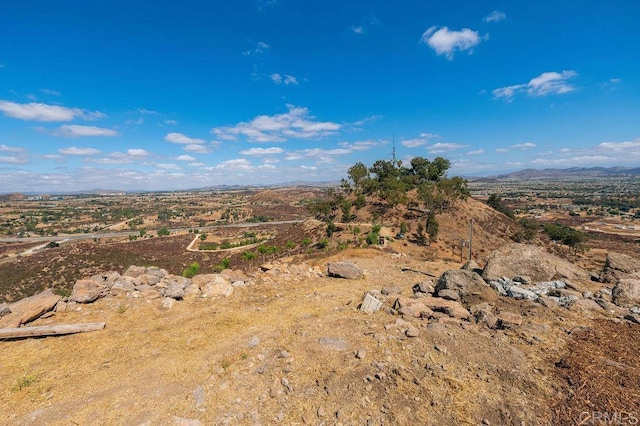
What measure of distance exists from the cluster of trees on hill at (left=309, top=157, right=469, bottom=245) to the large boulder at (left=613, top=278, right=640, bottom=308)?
2884 cm

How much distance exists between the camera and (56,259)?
183 feet

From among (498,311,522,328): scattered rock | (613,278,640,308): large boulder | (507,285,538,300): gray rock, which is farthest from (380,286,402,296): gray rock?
(613,278,640,308): large boulder

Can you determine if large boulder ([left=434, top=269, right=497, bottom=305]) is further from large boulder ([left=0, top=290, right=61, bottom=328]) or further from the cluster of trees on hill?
the cluster of trees on hill

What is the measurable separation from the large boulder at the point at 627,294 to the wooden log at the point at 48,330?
20998 mm

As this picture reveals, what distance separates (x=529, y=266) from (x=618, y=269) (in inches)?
207

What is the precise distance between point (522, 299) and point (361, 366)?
9003 mm

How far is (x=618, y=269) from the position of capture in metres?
15.8

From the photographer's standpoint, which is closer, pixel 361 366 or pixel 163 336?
pixel 361 366

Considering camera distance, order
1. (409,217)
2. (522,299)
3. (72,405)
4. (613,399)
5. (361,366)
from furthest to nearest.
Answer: (409,217) < (522,299) < (361,366) < (72,405) < (613,399)

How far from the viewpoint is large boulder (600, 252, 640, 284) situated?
15375 mm

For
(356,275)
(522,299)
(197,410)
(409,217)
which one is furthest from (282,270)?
(409,217)

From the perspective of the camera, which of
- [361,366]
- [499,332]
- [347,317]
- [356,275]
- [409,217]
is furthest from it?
[409,217]

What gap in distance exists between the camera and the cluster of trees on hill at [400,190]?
55688 mm

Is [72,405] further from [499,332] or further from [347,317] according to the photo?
[499,332]
